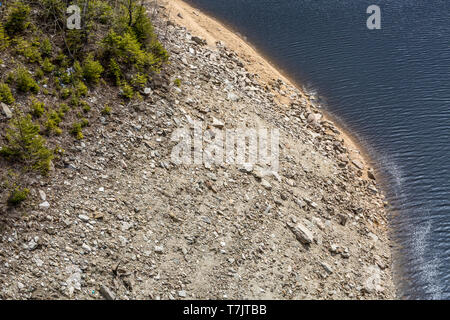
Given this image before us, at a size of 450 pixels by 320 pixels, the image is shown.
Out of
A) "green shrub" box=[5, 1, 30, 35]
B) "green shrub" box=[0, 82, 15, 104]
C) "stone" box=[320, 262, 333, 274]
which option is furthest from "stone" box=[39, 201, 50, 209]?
"stone" box=[320, 262, 333, 274]

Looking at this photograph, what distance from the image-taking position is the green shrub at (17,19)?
1631cm

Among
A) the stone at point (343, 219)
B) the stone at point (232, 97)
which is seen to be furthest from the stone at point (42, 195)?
the stone at point (343, 219)

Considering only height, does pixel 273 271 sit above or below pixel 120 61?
below

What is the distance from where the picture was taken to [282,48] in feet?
95.0

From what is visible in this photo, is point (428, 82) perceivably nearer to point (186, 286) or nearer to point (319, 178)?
point (319, 178)

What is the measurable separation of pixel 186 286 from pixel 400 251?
10362 millimetres

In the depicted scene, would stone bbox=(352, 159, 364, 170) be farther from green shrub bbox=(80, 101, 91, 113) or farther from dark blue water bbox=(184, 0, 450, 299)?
green shrub bbox=(80, 101, 91, 113)

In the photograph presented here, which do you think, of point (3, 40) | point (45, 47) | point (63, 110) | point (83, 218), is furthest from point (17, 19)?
point (83, 218)

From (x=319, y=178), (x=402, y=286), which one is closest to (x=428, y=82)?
(x=319, y=178)

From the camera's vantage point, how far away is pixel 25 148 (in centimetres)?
1351

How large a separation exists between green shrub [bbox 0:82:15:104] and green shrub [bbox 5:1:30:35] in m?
3.35

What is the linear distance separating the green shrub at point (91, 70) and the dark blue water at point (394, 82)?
1402 centimetres

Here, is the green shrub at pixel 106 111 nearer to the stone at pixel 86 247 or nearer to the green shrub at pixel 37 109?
the green shrub at pixel 37 109

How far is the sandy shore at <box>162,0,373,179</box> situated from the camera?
23000mm
